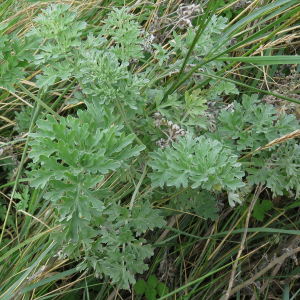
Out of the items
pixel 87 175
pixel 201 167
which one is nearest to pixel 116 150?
pixel 87 175

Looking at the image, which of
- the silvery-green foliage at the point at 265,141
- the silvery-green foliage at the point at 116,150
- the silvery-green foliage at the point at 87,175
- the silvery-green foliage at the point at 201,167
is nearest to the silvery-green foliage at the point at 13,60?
the silvery-green foliage at the point at 116,150

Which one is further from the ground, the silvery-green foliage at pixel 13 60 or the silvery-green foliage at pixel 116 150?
the silvery-green foliage at pixel 13 60

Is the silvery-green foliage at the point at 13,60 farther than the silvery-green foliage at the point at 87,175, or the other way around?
the silvery-green foliage at the point at 13,60

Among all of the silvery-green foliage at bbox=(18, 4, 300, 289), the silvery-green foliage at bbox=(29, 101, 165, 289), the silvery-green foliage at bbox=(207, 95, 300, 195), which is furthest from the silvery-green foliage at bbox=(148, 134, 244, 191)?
the silvery-green foliage at bbox=(207, 95, 300, 195)

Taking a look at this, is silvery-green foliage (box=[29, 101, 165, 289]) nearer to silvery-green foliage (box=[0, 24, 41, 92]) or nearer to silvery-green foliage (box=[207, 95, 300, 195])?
silvery-green foliage (box=[0, 24, 41, 92])

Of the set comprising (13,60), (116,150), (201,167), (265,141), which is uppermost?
(13,60)

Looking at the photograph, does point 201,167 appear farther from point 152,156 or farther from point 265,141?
point 265,141

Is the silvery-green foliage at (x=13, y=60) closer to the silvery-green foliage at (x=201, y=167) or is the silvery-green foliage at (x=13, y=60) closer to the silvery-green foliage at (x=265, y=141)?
the silvery-green foliage at (x=201, y=167)

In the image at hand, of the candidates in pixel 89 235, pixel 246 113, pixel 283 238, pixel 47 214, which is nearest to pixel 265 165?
pixel 246 113
